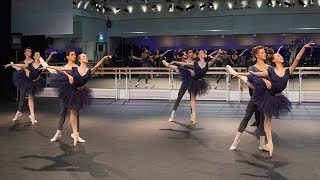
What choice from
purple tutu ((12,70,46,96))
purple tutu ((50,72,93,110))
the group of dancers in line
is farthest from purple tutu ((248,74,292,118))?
purple tutu ((12,70,46,96))

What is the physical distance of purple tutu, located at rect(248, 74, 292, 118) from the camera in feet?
19.0

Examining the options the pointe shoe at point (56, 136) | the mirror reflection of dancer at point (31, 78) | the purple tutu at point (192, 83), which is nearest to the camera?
the pointe shoe at point (56, 136)

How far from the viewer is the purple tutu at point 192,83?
336 inches

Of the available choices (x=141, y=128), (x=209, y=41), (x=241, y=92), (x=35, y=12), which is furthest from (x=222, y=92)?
(x=209, y=41)

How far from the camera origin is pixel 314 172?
5.14 meters

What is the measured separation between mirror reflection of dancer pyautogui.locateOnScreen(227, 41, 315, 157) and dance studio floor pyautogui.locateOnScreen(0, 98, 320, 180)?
25.0 inches

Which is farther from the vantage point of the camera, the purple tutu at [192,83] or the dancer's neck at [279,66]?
the purple tutu at [192,83]

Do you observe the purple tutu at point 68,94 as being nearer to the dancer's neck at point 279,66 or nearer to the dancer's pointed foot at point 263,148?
the dancer's pointed foot at point 263,148

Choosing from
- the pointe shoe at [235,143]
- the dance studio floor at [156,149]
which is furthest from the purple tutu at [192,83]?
the pointe shoe at [235,143]

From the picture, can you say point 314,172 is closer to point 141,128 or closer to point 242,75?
point 242,75

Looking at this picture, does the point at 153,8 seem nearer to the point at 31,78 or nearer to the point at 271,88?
the point at 31,78

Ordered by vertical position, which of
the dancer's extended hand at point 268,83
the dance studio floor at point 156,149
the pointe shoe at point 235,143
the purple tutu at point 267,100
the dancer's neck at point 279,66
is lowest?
the dance studio floor at point 156,149

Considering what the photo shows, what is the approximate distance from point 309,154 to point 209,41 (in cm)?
1867

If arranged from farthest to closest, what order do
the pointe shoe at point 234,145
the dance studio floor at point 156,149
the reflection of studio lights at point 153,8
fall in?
the reflection of studio lights at point 153,8
the pointe shoe at point 234,145
the dance studio floor at point 156,149
